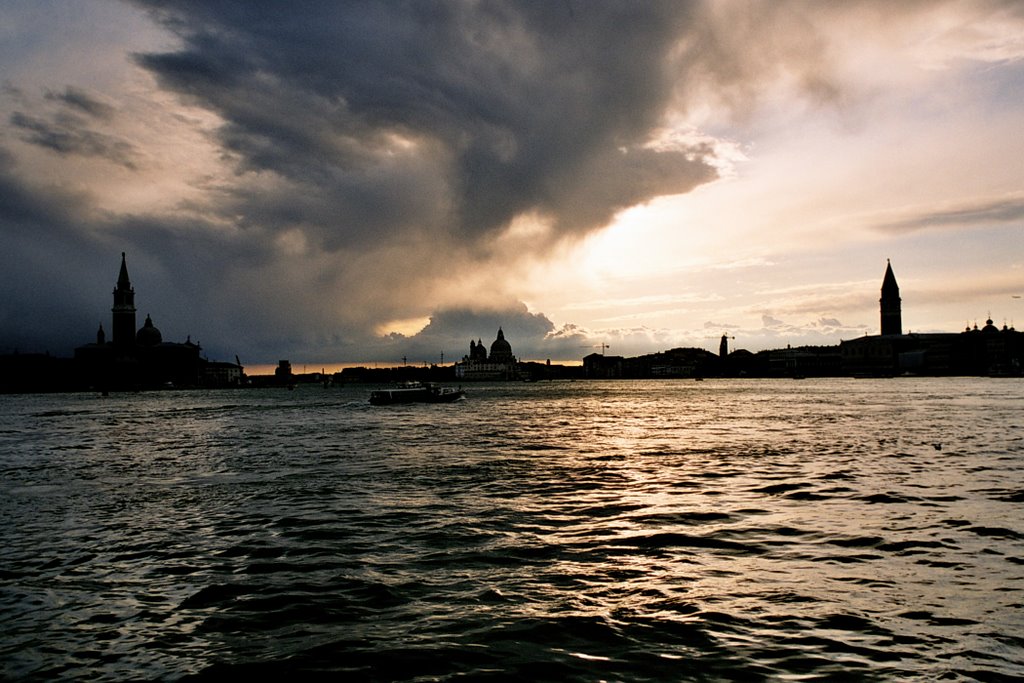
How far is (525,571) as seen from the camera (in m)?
13.8

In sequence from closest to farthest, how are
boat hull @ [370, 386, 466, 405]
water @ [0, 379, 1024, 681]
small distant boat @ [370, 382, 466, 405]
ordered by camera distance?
water @ [0, 379, 1024, 681] → boat hull @ [370, 386, 466, 405] → small distant boat @ [370, 382, 466, 405]

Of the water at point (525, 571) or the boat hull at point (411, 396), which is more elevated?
the boat hull at point (411, 396)

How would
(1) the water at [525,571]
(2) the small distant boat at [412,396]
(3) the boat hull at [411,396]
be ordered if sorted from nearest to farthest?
1. (1) the water at [525,571]
2. (3) the boat hull at [411,396]
3. (2) the small distant boat at [412,396]

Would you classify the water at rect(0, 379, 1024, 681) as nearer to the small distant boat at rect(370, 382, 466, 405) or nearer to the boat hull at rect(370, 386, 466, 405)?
the boat hull at rect(370, 386, 466, 405)

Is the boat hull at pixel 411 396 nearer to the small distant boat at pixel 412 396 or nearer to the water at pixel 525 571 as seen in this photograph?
the small distant boat at pixel 412 396

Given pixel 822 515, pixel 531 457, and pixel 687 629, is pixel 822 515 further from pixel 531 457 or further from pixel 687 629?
pixel 531 457

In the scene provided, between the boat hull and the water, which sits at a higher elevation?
the boat hull

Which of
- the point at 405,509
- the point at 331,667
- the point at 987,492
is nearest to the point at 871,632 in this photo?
the point at 331,667

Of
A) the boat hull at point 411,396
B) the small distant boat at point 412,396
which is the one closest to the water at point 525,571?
the boat hull at point 411,396

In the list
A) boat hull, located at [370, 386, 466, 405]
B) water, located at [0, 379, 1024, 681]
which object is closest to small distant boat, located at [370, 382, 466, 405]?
boat hull, located at [370, 386, 466, 405]

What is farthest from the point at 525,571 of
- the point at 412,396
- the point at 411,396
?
the point at 412,396

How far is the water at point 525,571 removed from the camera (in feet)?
31.5

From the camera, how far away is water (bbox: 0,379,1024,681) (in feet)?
31.5

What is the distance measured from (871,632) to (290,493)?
19.2 meters
